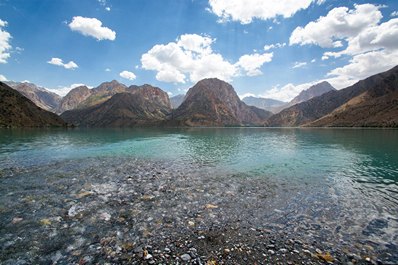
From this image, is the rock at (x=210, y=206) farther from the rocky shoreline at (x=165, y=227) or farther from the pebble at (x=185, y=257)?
the pebble at (x=185, y=257)

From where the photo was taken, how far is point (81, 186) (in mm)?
17406

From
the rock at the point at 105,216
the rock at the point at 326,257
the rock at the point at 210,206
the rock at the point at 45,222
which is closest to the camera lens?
the rock at the point at 326,257

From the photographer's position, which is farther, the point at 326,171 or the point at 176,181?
the point at 326,171

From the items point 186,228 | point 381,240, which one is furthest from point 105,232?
point 381,240

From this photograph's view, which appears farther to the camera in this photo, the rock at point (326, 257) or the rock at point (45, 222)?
the rock at point (45, 222)

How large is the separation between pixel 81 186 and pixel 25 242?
864 centimetres

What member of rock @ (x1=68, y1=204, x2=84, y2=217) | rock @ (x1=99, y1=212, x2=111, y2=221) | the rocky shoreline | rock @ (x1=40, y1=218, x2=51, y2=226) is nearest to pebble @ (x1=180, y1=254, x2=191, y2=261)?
the rocky shoreline

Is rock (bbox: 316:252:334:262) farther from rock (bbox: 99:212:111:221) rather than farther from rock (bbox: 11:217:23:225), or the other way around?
rock (bbox: 11:217:23:225)

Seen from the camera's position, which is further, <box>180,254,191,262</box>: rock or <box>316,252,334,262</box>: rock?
<box>316,252,334,262</box>: rock

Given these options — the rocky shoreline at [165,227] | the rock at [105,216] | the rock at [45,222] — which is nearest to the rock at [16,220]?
the rocky shoreline at [165,227]

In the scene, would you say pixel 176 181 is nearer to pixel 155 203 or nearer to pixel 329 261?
pixel 155 203

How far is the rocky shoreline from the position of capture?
8.41m

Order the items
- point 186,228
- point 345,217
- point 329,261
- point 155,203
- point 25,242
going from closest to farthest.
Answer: point 329,261 < point 25,242 < point 186,228 < point 345,217 < point 155,203

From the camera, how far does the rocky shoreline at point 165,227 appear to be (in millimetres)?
8414
